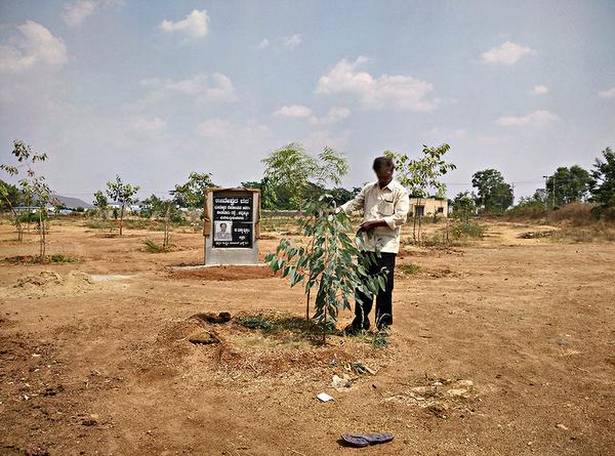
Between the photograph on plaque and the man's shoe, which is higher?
the photograph on plaque

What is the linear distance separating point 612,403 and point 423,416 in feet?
4.77

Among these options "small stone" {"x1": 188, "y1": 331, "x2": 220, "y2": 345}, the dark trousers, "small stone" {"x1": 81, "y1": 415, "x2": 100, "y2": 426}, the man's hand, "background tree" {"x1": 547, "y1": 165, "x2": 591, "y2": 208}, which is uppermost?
"background tree" {"x1": 547, "y1": 165, "x2": 591, "y2": 208}

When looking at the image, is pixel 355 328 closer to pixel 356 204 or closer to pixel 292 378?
pixel 292 378

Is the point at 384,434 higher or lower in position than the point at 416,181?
lower

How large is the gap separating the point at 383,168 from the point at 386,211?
437 mm

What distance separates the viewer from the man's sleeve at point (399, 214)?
15.1 feet

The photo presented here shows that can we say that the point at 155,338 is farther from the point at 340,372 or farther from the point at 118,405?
the point at 340,372

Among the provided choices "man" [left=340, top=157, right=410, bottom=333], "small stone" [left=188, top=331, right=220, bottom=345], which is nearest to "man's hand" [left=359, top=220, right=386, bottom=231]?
"man" [left=340, top=157, right=410, bottom=333]

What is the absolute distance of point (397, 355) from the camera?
14.4ft

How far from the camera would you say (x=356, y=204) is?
497 cm

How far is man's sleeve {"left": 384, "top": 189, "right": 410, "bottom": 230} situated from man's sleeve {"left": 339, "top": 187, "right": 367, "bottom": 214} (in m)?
0.42

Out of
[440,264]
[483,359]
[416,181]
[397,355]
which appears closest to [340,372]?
[397,355]

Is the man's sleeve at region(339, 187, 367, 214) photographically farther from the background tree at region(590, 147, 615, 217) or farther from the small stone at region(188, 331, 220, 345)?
the background tree at region(590, 147, 615, 217)

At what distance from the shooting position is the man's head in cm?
470
